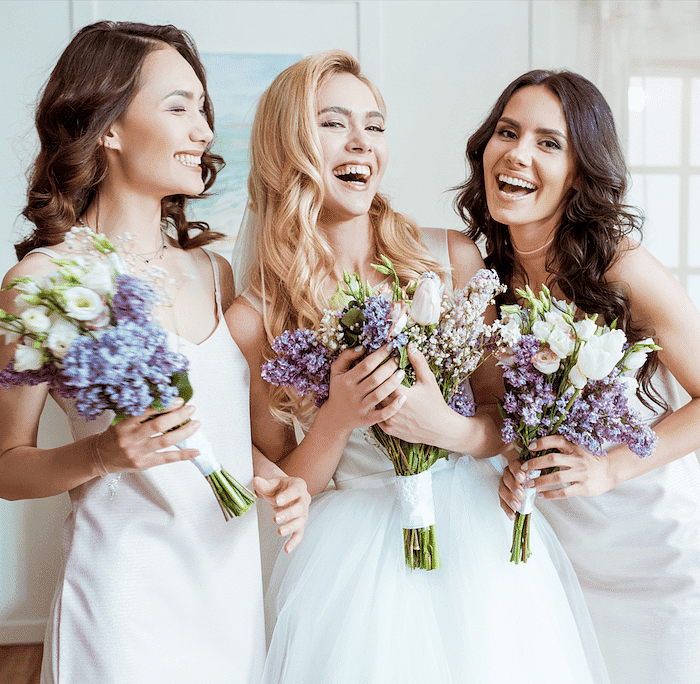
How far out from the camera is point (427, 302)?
4.31ft

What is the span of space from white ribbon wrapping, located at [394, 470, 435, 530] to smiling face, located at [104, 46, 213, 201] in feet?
2.89

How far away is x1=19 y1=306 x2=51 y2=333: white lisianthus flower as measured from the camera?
109cm

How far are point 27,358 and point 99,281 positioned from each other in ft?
0.58

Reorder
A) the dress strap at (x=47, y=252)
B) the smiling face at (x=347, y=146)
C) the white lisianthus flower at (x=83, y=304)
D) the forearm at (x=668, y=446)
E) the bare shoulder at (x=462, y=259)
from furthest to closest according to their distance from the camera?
1. the bare shoulder at (x=462, y=259)
2. the smiling face at (x=347, y=146)
3. the forearm at (x=668, y=446)
4. the dress strap at (x=47, y=252)
5. the white lisianthus flower at (x=83, y=304)

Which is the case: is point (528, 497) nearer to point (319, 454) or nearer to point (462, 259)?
point (319, 454)

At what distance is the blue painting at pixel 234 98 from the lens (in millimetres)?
2916

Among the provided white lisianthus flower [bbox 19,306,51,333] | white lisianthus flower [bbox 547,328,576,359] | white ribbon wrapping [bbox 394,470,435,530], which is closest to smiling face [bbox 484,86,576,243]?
white lisianthus flower [bbox 547,328,576,359]

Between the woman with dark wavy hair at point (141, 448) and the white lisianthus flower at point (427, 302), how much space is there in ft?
1.55

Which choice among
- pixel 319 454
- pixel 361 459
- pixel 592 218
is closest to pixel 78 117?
pixel 319 454

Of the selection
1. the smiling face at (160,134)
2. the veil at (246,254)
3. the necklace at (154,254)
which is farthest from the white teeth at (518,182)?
the necklace at (154,254)

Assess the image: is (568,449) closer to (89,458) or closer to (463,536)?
(463,536)

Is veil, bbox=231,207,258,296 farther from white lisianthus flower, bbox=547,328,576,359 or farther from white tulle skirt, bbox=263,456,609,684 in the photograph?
white lisianthus flower, bbox=547,328,576,359

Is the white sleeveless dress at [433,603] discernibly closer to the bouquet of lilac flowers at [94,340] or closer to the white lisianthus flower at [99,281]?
the bouquet of lilac flowers at [94,340]

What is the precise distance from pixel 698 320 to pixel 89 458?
1532 mm
